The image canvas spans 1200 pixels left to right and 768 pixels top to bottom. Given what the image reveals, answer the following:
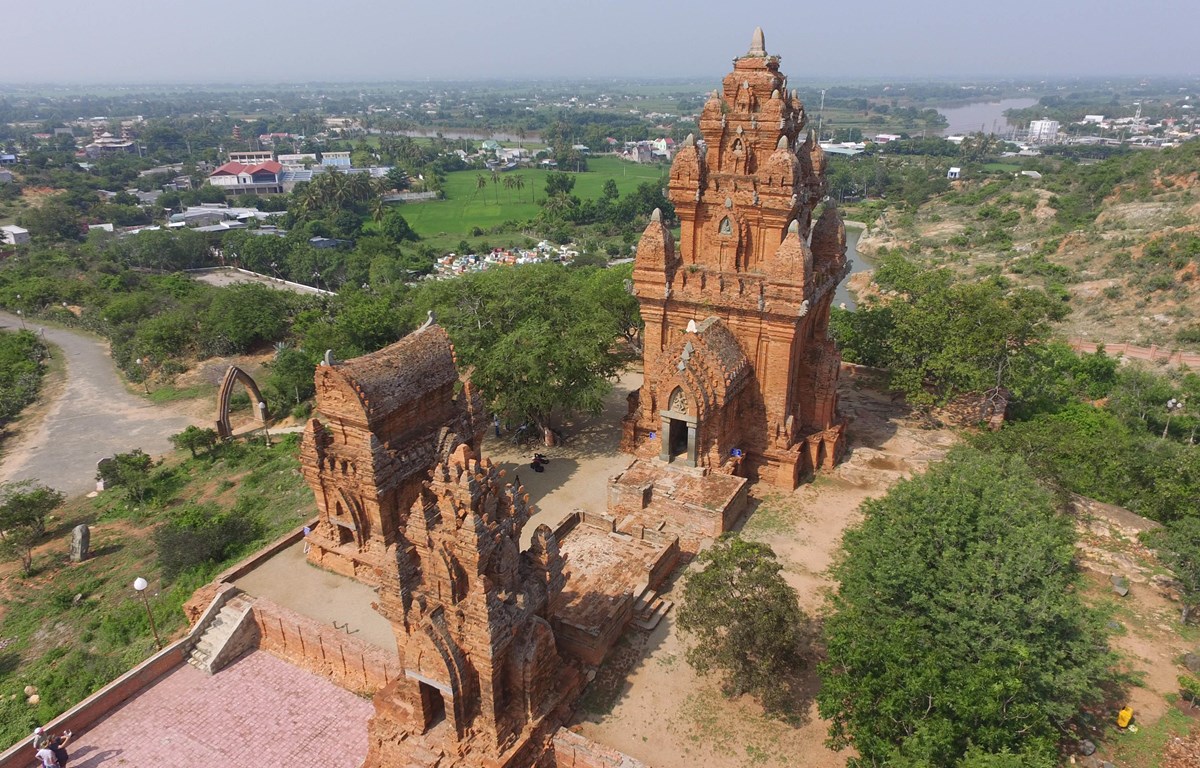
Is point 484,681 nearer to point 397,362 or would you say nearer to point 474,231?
point 397,362

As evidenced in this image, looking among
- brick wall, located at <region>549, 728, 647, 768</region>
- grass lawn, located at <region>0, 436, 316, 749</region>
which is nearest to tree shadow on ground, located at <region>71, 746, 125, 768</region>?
grass lawn, located at <region>0, 436, 316, 749</region>

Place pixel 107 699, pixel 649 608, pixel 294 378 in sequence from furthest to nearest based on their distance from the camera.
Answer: pixel 294 378 < pixel 649 608 < pixel 107 699

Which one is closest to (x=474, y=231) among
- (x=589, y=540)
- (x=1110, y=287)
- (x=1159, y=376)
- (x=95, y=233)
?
(x=95, y=233)

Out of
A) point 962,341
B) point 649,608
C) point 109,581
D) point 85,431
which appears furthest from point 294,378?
point 962,341

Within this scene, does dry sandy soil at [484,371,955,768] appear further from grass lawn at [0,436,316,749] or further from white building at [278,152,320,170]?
white building at [278,152,320,170]

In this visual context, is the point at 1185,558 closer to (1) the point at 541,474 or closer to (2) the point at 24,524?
(1) the point at 541,474
